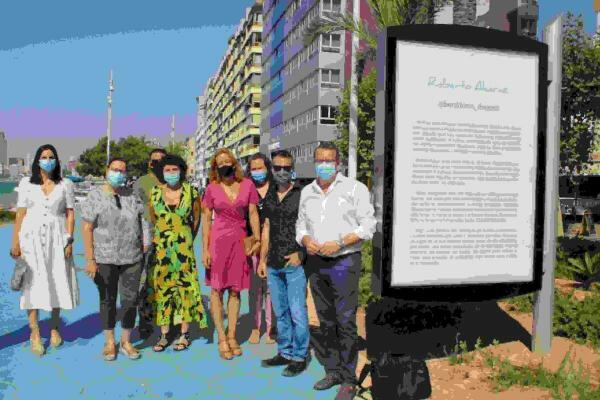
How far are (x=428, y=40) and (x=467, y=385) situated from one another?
2.64 meters

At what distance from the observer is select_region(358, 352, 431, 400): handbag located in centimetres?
479

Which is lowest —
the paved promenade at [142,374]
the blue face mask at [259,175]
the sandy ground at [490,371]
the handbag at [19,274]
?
the paved promenade at [142,374]

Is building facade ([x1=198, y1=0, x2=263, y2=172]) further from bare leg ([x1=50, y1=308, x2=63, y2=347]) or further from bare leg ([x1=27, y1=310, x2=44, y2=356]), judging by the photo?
bare leg ([x1=27, y1=310, x2=44, y2=356])

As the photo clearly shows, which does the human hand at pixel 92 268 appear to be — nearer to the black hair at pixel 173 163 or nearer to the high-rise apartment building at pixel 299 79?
the black hair at pixel 173 163

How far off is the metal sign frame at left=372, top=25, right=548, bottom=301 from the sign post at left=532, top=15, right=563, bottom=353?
175 millimetres

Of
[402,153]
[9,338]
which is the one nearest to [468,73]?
[402,153]

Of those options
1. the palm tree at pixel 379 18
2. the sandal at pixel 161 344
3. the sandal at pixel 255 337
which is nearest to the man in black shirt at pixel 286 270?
the sandal at pixel 255 337

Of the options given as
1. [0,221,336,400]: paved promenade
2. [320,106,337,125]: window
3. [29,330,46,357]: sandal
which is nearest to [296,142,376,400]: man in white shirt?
[0,221,336,400]: paved promenade

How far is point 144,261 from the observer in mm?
6137

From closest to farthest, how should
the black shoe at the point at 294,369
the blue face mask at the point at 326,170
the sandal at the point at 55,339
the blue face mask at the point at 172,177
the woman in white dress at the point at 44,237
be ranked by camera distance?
the blue face mask at the point at 326,170 < the black shoe at the point at 294,369 < the blue face mask at the point at 172,177 < the woman in white dress at the point at 44,237 < the sandal at the point at 55,339

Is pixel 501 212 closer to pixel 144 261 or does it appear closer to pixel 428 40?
pixel 428 40

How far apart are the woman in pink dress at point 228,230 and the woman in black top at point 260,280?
150mm

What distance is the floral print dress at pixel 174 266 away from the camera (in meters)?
6.06

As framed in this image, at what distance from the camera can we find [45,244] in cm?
618
